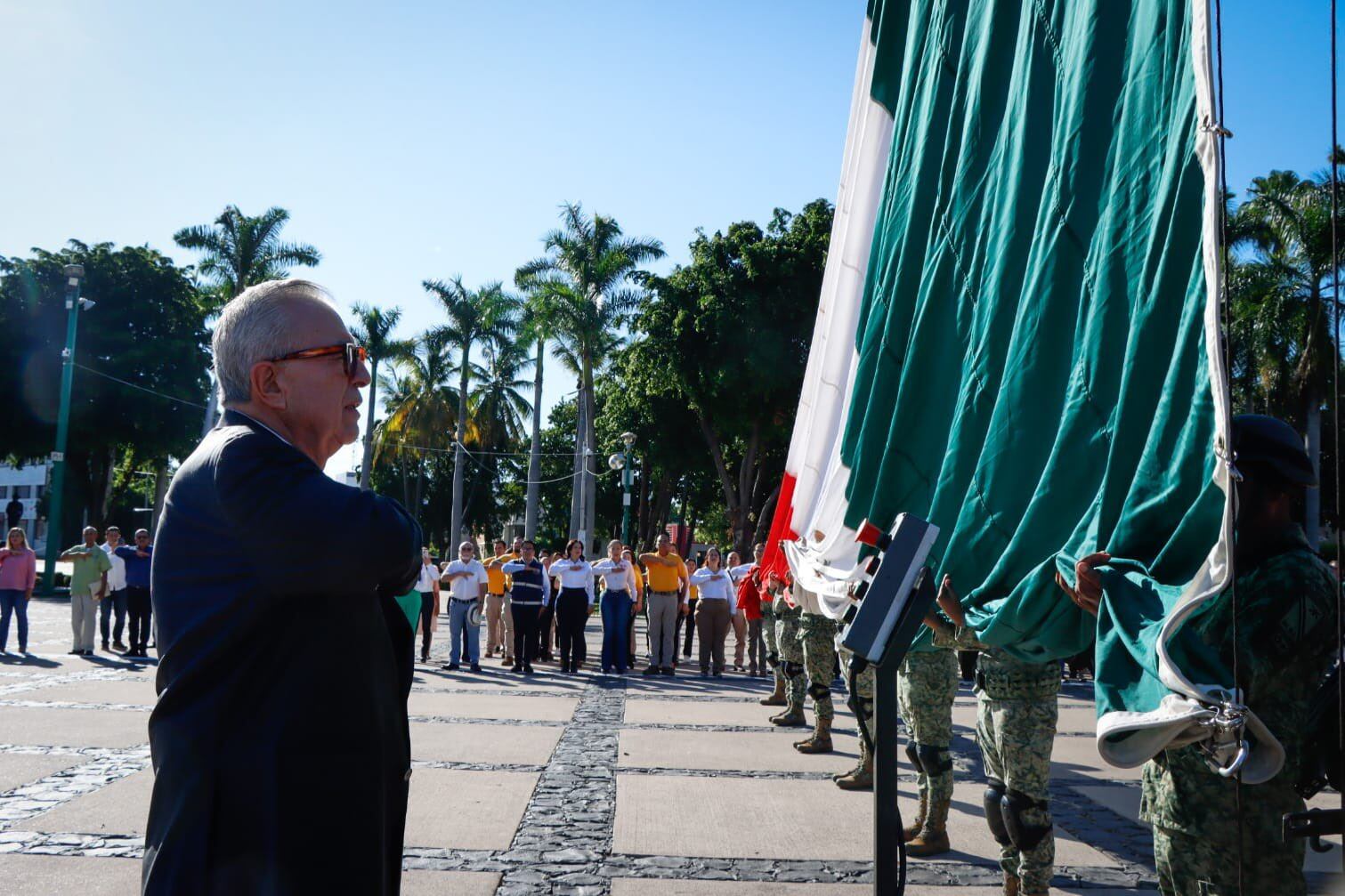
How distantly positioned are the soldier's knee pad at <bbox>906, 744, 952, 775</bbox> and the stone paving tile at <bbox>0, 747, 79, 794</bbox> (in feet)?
19.1

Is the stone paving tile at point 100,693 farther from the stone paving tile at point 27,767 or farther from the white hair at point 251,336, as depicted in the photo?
the white hair at point 251,336

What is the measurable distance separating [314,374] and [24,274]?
4509 centimetres

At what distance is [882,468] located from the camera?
433cm

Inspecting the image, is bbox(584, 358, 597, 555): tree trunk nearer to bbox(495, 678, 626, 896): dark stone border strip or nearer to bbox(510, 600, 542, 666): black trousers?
bbox(510, 600, 542, 666): black trousers

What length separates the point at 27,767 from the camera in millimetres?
7156

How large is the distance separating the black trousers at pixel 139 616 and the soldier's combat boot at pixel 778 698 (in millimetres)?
9442

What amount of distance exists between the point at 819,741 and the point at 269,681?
7934 millimetres

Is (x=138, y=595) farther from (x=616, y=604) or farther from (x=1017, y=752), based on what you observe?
(x=1017, y=752)

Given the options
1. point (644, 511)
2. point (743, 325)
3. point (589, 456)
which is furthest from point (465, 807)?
point (644, 511)

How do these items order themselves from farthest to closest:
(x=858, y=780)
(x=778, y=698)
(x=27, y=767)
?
(x=778, y=698) → (x=858, y=780) → (x=27, y=767)

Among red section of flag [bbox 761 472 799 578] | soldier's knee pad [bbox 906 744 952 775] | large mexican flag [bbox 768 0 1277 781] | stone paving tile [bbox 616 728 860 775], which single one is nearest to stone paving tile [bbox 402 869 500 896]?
large mexican flag [bbox 768 0 1277 781]

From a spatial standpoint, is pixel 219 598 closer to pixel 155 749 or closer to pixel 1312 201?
pixel 155 749

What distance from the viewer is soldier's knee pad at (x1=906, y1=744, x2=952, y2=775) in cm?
590

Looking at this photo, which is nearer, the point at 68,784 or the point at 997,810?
the point at 997,810
